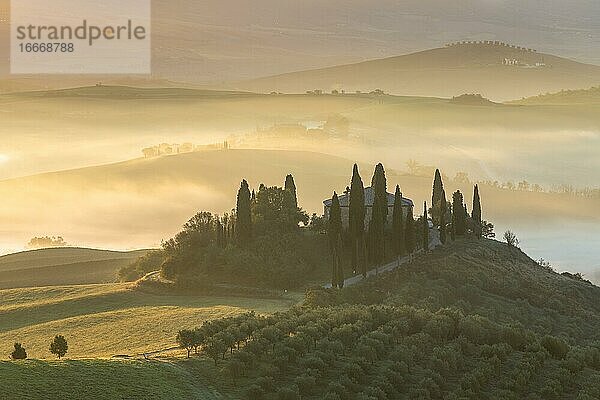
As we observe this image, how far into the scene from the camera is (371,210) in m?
102

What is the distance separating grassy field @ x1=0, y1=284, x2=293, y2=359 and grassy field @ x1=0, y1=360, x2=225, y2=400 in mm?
12447

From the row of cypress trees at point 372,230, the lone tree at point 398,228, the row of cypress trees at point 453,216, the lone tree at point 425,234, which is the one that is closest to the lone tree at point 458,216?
the row of cypress trees at point 453,216

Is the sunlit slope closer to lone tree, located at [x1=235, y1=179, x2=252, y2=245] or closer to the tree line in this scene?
the tree line

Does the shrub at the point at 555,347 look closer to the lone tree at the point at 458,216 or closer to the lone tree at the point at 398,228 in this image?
the lone tree at the point at 398,228

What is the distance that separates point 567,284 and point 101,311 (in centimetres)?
5570

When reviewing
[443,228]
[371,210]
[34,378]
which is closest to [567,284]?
[443,228]

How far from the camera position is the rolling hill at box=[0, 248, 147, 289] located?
12056 cm

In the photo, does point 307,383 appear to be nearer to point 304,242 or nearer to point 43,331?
point 43,331

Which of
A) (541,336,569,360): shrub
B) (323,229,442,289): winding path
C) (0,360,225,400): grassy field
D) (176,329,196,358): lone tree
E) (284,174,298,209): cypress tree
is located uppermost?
(284,174,298,209): cypress tree

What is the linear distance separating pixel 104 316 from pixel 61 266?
54.7 m

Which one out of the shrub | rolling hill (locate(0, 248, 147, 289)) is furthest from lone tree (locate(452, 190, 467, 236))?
rolling hill (locate(0, 248, 147, 289))

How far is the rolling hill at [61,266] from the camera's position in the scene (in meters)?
121

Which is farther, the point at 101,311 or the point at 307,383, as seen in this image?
the point at 101,311

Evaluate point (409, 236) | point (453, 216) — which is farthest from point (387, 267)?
point (453, 216)
